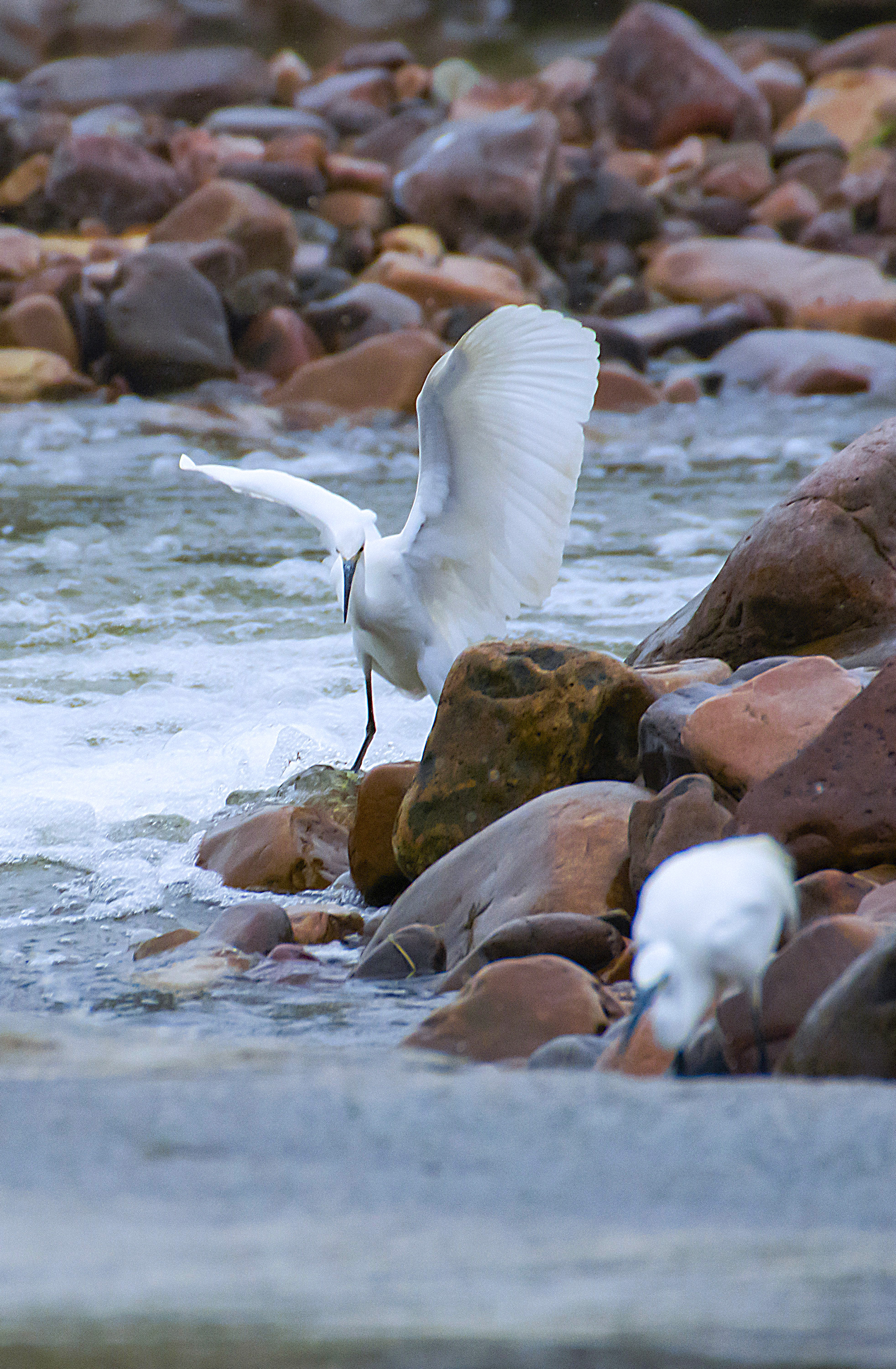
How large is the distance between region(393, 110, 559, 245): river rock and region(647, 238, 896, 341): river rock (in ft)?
4.93

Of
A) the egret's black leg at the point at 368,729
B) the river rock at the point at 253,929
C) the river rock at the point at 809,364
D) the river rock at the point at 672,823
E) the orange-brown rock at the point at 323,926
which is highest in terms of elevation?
the river rock at the point at 672,823

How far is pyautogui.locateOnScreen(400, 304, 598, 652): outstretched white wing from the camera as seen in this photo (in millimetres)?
4020

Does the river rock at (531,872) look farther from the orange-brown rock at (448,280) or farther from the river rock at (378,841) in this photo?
the orange-brown rock at (448,280)

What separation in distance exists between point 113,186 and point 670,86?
7.45 metres

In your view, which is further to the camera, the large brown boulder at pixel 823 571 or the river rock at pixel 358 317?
the river rock at pixel 358 317

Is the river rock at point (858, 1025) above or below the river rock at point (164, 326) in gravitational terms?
above

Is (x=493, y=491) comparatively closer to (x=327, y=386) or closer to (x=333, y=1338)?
(x=333, y=1338)

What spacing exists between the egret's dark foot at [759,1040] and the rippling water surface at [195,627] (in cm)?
84

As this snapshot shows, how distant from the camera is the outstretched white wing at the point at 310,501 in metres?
4.46

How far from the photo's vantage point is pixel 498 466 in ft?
13.9

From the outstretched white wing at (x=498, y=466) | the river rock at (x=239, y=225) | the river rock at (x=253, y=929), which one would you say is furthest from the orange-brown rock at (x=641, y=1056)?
the river rock at (x=239, y=225)

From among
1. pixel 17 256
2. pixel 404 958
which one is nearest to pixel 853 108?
pixel 17 256

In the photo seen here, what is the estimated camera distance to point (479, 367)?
13.1 ft

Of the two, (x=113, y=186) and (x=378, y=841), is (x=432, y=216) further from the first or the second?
(x=378, y=841)
